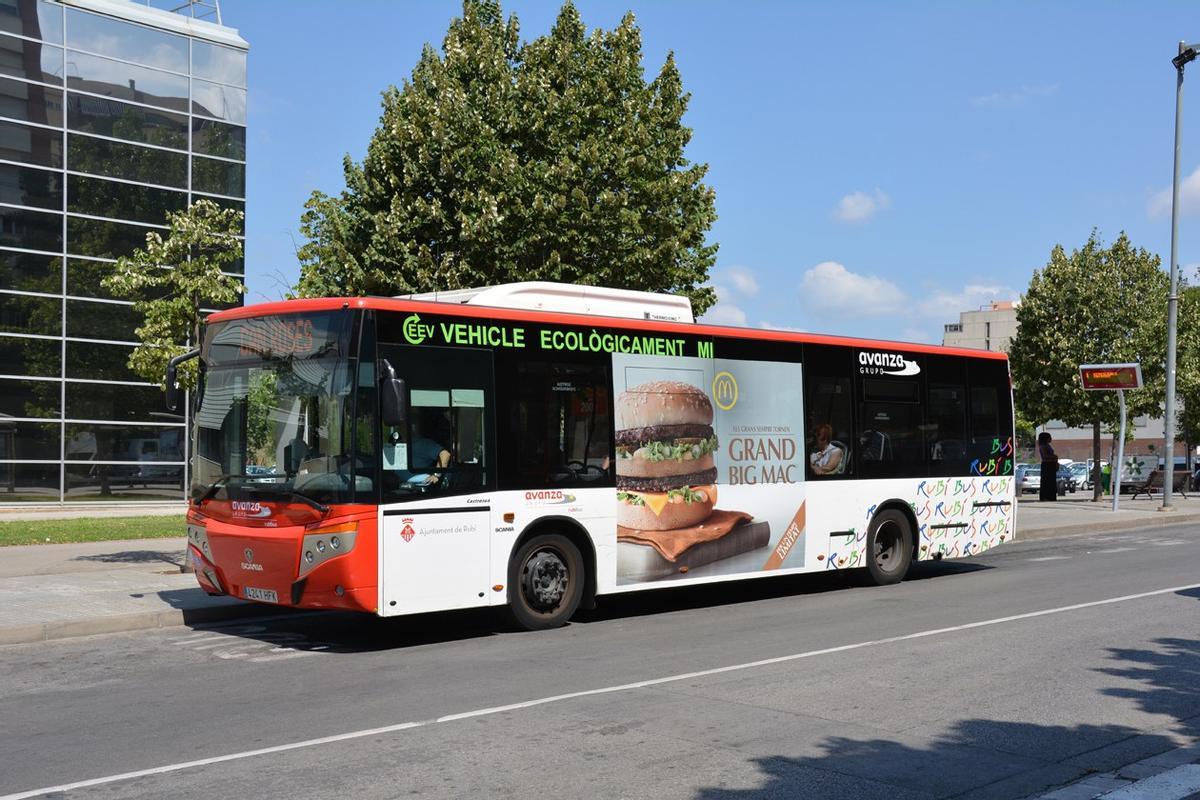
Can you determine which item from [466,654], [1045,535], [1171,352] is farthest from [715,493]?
[1171,352]

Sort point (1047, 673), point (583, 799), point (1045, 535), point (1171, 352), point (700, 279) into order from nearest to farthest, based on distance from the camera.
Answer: point (583, 799)
point (1047, 673)
point (1045, 535)
point (700, 279)
point (1171, 352)

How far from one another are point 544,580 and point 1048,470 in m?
26.6

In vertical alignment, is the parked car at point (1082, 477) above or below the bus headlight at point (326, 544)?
below

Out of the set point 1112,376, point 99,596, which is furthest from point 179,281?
point 1112,376

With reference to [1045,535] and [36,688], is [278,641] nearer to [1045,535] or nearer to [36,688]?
[36,688]

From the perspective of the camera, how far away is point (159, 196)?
1380 inches

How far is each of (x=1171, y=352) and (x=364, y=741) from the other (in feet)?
94.0

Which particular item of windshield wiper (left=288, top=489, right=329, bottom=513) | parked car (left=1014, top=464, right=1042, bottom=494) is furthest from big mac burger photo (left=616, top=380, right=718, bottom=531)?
parked car (left=1014, top=464, right=1042, bottom=494)

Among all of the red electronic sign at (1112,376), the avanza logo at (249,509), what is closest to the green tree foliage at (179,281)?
the avanza logo at (249,509)

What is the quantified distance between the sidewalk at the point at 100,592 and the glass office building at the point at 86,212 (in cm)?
1388

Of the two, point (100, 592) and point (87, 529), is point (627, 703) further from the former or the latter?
point (87, 529)

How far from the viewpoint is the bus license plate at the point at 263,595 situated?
10672 millimetres

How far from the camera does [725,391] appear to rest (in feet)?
44.7

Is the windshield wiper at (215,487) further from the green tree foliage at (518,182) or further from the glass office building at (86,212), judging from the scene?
the glass office building at (86,212)
